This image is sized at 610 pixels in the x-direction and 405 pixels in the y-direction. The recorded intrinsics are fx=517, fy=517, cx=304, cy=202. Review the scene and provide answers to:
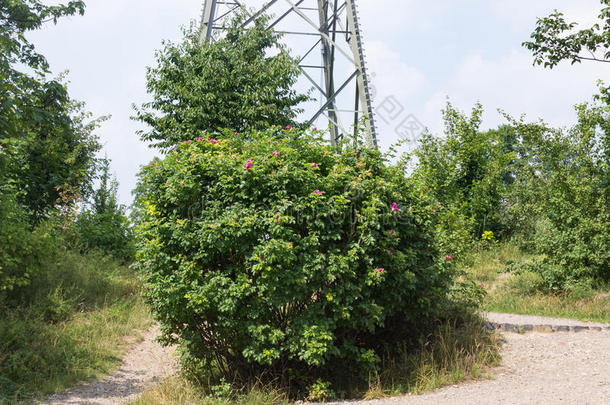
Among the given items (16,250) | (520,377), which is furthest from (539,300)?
(16,250)

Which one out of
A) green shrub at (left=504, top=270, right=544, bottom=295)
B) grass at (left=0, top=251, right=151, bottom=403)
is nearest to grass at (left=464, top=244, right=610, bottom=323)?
green shrub at (left=504, top=270, right=544, bottom=295)

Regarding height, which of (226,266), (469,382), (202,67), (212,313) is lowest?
(469,382)

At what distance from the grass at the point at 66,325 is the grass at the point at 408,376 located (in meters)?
1.91

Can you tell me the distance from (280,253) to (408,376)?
278cm

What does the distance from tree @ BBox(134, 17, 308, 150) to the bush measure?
643 centimetres

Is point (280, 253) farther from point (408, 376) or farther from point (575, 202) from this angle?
point (575, 202)

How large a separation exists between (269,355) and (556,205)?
9.62 meters

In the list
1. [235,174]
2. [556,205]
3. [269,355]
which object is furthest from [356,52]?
[269,355]

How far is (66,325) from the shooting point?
9.48 meters

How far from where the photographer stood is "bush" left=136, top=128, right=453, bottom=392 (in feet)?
20.9

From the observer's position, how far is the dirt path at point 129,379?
7383 millimetres

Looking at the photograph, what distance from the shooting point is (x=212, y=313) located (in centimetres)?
686

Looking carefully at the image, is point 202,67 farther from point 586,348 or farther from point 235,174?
point 586,348

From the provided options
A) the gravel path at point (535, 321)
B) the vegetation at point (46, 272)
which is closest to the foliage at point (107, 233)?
the vegetation at point (46, 272)
